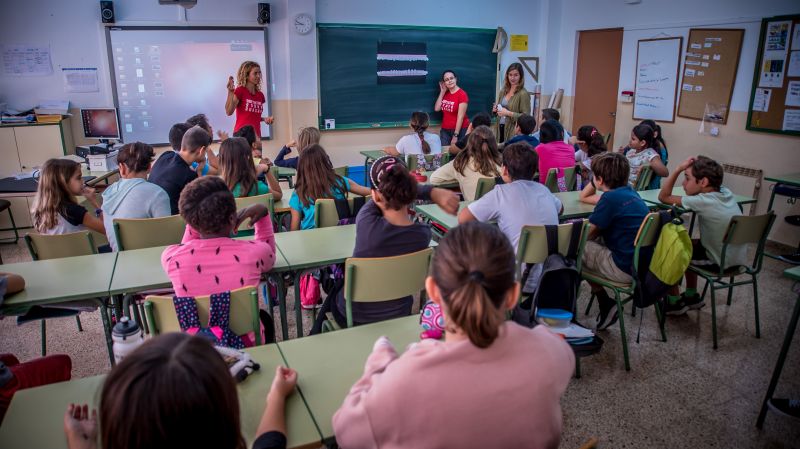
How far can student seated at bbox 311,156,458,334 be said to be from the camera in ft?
8.52

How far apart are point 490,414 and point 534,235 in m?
1.98

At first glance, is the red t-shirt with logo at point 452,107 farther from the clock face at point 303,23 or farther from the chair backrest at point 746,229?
the chair backrest at point 746,229

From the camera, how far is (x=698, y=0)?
21.0ft

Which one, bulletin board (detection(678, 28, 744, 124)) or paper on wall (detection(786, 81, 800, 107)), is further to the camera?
bulletin board (detection(678, 28, 744, 124))

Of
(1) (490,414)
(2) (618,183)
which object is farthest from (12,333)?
(2) (618,183)

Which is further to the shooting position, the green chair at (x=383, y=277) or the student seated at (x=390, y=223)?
the student seated at (x=390, y=223)

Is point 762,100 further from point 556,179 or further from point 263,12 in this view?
point 263,12

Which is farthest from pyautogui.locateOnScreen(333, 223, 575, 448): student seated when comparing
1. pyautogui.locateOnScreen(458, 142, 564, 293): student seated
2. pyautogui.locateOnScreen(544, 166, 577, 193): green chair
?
pyautogui.locateOnScreen(544, 166, 577, 193): green chair

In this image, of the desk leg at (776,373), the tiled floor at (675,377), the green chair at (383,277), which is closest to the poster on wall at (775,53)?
the tiled floor at (675,377)

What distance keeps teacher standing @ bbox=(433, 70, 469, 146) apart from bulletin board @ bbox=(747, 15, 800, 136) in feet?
11.5

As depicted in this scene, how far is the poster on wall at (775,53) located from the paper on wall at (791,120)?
30cm

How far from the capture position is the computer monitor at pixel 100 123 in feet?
20.5

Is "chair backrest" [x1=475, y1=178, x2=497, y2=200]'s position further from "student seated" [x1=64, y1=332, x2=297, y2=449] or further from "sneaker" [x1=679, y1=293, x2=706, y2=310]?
"student seated" [x1=64, y1=332, x2=297, y2=449]

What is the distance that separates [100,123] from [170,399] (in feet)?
20.5
